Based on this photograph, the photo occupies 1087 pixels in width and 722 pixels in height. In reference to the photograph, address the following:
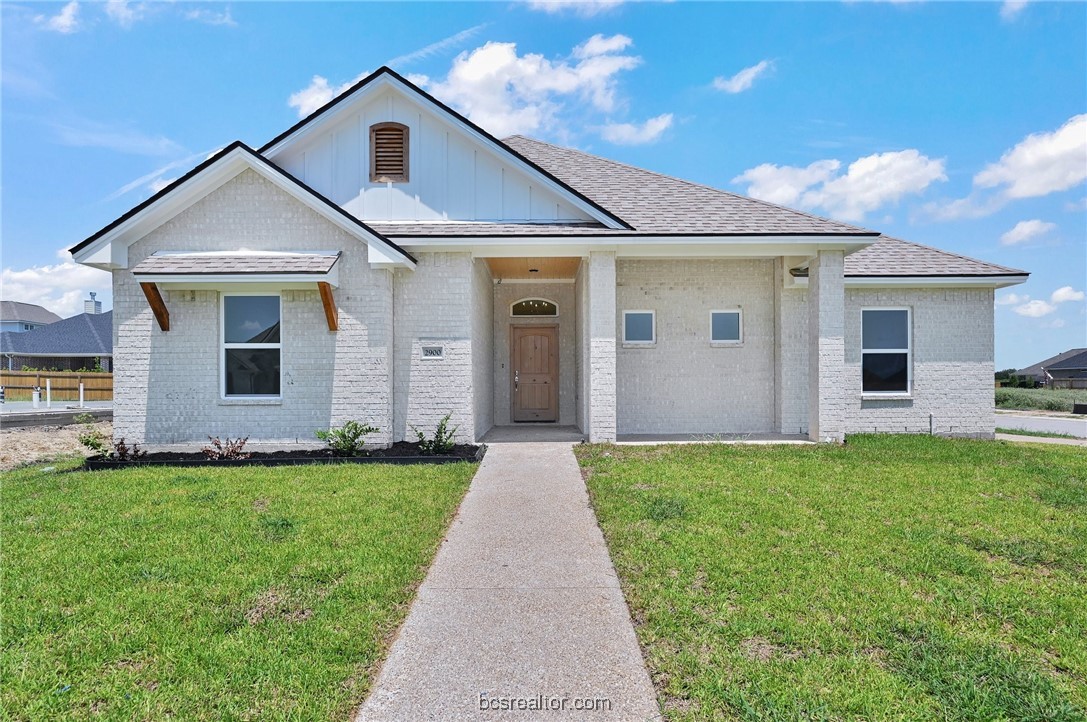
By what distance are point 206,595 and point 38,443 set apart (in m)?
12.6

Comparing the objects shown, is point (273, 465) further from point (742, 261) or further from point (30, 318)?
point (30, 318)

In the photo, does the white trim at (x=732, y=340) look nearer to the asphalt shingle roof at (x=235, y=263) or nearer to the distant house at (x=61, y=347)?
the asphalt shingle roof at (x=235, y=263)

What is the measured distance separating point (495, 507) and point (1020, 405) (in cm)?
3131

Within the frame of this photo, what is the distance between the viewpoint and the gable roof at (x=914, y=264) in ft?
38.8

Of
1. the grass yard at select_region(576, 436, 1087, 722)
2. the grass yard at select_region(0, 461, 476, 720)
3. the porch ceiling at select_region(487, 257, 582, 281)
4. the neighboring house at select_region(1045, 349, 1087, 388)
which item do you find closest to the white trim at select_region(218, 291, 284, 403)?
the grass yard at select_region(0, 461, 476, 720)

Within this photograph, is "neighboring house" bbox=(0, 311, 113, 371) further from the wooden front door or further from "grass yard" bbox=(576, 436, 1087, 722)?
"grass yard" bbox=(576, 436, 1087, 722)

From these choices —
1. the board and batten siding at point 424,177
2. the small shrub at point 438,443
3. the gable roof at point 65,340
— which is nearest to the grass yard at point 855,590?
the small shrub at point 438,443

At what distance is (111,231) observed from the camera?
9242 millimetres

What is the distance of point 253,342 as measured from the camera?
9.83 m

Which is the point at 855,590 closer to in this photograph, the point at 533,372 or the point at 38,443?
the point at 533,372

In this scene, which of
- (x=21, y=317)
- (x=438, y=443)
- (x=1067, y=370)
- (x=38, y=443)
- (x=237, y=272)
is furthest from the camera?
(x=21, y=317)

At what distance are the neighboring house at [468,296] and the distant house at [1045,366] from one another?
148ft

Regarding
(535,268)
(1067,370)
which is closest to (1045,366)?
(1067,370)

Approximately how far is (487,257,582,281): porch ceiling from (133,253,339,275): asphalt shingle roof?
Answer: 3.91m
